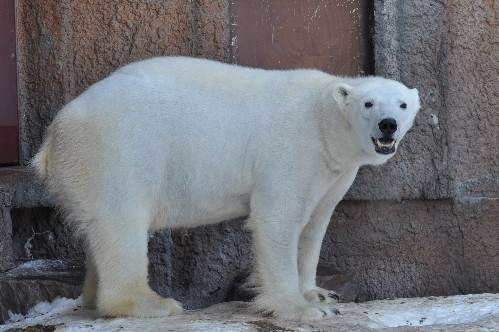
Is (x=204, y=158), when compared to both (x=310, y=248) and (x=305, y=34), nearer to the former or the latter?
(x=310, y=248)

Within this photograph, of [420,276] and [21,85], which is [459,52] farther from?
[21,85]

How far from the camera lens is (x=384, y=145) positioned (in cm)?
419

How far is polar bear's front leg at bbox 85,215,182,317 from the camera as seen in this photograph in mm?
4191

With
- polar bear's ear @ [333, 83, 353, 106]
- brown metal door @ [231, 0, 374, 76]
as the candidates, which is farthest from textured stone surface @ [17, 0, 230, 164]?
polar bear's ear @ [333, 83, 353, 106]

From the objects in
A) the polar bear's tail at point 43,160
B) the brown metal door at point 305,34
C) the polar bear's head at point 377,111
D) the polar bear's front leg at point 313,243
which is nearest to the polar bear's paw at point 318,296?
the polar bear's front leg at point 313,243

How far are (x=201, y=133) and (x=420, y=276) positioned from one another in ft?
6.35

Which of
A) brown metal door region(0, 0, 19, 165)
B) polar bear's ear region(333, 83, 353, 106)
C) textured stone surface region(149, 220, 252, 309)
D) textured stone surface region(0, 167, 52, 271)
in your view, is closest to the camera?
polar bear's ear region(333, 83, 353, 106)

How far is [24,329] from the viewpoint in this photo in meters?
4.08

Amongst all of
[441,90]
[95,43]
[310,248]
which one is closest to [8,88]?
[95,43]

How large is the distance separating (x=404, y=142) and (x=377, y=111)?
1296 mm

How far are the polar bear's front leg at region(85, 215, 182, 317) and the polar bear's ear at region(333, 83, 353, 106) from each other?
1074 millimetres

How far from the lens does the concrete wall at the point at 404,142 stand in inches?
209

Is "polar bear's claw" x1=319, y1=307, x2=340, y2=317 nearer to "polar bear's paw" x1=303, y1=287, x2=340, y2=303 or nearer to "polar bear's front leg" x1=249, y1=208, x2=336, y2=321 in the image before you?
"polar bear's front leg" x1=249, y1=208, x2=336, y2=321

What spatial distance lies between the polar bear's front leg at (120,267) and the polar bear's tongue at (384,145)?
3.68ft
